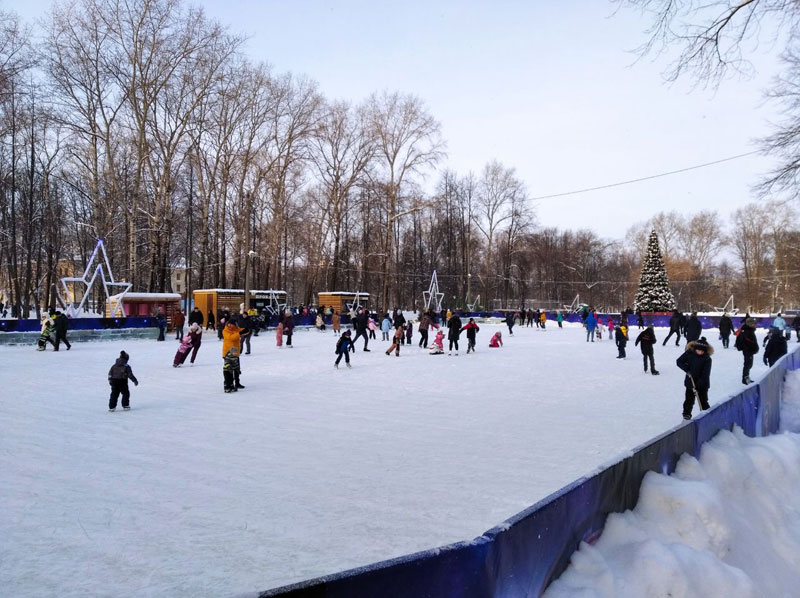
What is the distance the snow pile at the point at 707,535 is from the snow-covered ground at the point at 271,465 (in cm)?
119

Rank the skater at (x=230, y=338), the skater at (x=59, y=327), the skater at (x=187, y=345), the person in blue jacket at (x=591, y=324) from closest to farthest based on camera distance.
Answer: the skater at (x=230, y=338)
the skater at (x=187, y=345)
the skater at (x=59, y=327)
the person in blue jacket at (x=591, y=324)

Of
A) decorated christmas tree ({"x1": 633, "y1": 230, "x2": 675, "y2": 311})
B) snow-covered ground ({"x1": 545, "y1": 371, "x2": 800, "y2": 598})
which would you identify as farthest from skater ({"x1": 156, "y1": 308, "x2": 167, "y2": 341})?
decorated christmas tree ({"x1": 633, "y1": 230, "x2": 675, "y2": 311})

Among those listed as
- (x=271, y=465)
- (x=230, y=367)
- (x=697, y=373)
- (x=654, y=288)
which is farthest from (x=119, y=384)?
(x=654, y=288)

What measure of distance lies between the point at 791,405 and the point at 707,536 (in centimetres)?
874

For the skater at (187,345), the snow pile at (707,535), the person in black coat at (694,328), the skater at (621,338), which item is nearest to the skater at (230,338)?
the skater at (187,345)

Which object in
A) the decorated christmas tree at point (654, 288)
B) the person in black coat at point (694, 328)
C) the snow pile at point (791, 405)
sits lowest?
the snow pile at point (791, 405)

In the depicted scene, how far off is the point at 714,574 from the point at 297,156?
4252 cm

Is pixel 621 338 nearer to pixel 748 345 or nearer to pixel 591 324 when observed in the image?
pixel 748 345

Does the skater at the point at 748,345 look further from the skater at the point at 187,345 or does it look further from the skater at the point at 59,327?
the skater at the point at 59,327

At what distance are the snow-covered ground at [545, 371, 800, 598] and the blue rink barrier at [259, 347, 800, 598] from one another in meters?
0.12

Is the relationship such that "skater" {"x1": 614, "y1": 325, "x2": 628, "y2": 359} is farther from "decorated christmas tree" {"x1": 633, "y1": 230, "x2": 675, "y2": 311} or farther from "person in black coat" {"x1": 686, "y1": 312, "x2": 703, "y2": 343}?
"decorated christmas tree" {"x1": 633, "y1": 230, "x2": 675, "y2": 311}

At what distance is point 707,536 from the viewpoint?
3953 mm

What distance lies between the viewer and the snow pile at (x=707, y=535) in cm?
317

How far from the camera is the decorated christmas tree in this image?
164ft
